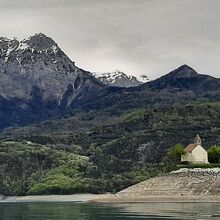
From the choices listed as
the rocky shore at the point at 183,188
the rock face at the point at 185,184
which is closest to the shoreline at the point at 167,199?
the rocky shore at the point at 183,188

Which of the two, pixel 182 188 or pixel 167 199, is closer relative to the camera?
pixel 167 199

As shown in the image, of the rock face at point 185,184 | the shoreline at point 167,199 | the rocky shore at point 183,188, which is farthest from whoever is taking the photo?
the rock face at point 185,184

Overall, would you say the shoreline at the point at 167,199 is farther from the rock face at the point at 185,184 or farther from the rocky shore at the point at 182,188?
the rock face at the point at 185,184

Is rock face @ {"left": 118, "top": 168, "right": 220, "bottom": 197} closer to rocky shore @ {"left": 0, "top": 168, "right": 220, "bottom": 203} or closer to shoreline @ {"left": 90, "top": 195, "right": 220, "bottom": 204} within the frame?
rocky shore @ {"left": 0, "top": 168, "right": 220, "bottom": 203}

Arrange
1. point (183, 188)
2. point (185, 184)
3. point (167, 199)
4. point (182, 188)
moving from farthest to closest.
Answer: point (185, 184) → point (182, 188) → point (183, 188) → point (167, 199)

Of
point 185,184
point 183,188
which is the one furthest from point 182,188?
point 185,184

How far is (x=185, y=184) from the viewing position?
187125 millimetres

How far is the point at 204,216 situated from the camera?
115375 mm

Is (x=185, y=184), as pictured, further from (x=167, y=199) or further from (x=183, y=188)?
(x=167, y=199)

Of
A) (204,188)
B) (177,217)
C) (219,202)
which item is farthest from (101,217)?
(204,188)

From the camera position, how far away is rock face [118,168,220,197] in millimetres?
181375

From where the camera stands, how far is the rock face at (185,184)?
181 m

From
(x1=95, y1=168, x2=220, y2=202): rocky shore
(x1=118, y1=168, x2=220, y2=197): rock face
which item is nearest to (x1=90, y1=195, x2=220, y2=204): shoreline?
(x1=95, y1=168, x2=220, y2=202): rocky shore

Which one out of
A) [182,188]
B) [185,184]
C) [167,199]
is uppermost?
[185,184]
